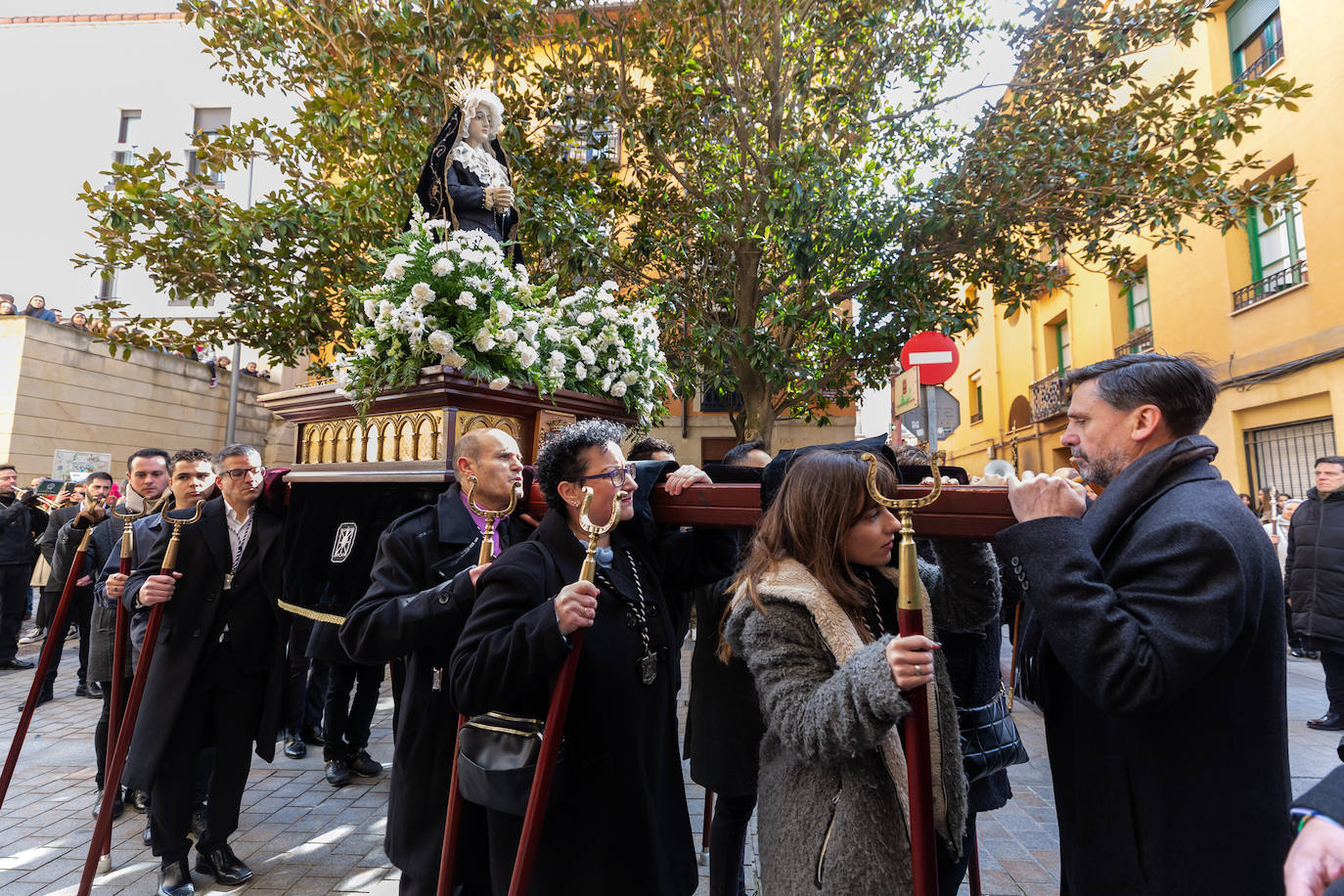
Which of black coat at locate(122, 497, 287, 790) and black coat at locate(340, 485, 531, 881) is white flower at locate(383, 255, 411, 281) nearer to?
black coat at locate(340, 485, 531, 881)

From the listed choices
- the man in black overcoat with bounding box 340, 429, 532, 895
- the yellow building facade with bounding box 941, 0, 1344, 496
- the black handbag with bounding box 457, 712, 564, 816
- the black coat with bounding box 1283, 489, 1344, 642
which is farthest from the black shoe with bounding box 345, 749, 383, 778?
the yellow building facade with bounding box 941, 0, 1344, 496

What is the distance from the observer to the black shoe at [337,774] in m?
4.37

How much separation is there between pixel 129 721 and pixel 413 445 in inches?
70.4

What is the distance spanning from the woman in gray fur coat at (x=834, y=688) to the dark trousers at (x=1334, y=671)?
5.54 metres

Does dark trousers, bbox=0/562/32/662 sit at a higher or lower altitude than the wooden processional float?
lower

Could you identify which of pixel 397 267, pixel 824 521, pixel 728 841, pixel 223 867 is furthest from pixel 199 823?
pixel 824 521

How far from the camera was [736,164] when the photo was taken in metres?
8.12

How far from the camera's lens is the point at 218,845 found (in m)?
3.11

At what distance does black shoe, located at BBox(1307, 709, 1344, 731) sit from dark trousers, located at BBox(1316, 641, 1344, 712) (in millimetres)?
44

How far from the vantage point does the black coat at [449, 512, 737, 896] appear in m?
1.77

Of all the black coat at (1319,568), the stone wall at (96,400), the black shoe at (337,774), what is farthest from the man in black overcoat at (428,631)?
the stone wall at (96,400)

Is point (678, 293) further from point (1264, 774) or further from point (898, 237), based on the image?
point (1264, 774)

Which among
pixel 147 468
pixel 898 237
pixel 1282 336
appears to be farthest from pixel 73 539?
pixel 1282 336

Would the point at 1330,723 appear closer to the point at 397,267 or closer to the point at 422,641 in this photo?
the point at 422,641
